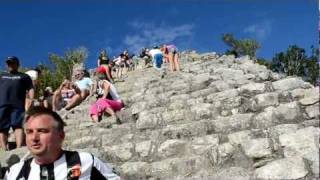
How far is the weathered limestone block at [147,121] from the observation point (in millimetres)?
7883

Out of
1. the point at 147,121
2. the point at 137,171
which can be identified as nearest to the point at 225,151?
the point at 137,171

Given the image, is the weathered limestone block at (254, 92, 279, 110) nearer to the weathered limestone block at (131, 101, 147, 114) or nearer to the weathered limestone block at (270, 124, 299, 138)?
the weathered limestone block at (270, 124, 299, 138)

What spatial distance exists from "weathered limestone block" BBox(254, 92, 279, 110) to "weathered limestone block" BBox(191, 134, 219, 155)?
1416 mm

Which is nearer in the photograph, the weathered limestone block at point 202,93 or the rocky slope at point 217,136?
the rocky slope at point 217,136

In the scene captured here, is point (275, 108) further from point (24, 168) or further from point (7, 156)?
point (24, 168)

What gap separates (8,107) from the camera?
8.10 metres

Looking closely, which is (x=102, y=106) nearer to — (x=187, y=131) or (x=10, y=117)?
(x=10, y=117)

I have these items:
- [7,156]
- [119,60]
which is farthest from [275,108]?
[119,60]

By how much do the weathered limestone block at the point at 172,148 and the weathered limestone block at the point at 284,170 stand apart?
1553 millimetres

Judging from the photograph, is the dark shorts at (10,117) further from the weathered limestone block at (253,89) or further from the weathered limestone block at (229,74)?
the weathered limestone block at (229,74)

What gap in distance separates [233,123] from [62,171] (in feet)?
12.4

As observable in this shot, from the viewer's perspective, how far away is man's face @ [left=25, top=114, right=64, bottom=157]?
336 cm

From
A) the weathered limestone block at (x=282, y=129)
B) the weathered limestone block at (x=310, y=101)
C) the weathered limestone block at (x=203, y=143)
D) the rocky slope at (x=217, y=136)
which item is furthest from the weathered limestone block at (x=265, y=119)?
the weathered limestone block at (x=203, y=143)

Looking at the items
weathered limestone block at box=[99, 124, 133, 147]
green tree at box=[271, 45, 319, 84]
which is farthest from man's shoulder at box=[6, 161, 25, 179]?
green tree at box=[271, 45, 319, 84]
